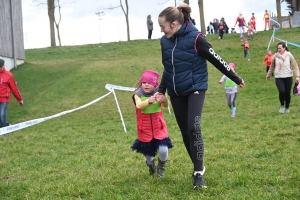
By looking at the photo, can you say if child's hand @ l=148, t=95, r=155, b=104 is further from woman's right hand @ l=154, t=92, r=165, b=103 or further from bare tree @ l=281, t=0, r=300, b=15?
bare tree @ l=281, t=0, r=300, b=15

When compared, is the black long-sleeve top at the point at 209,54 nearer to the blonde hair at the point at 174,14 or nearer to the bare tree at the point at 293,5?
the blonde hair at the point at 174,14

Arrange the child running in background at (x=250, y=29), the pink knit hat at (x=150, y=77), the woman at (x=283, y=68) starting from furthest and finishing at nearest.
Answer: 1. the child running in background at (x=250, y=29)
2. the woman at (x=283, y=68)
3. the pink knit hat at (x=150, y=77)

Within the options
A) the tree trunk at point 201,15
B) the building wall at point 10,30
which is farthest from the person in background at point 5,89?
the tree trunk at point 201,15

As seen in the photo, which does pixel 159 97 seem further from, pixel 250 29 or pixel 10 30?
pixel 250 29

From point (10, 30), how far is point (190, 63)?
A: 79.0 feet

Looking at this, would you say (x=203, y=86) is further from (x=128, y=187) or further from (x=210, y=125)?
(x=210, y=125)

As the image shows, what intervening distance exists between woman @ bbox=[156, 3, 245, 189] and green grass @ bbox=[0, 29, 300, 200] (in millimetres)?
616

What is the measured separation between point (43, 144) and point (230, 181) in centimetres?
569

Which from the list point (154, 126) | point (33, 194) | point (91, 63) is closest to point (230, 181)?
point (154, 126)

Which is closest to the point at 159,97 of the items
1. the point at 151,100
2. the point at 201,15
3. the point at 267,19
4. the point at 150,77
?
the point at 151,100

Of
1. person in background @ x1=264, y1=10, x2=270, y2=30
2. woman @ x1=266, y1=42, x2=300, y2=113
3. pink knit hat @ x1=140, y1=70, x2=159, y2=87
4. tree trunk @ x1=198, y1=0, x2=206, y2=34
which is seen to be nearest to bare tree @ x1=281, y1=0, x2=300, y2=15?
person in background @ x1=264, y1=10, x2=270, y2=30

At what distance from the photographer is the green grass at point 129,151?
5.43m

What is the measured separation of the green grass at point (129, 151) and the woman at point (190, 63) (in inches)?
24.3

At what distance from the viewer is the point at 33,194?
222 inches
